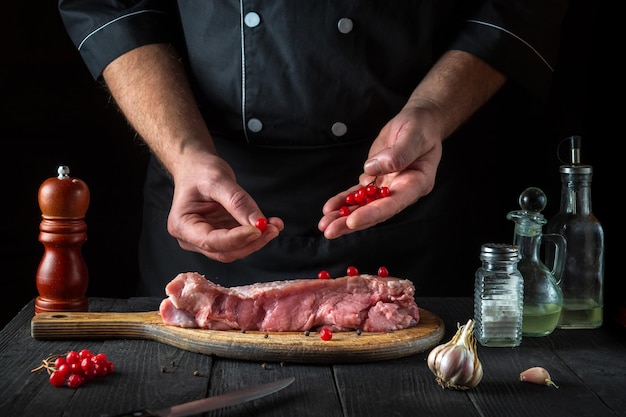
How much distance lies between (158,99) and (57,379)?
3.63ft

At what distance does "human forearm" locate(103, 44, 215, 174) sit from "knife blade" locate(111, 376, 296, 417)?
3.09 ft

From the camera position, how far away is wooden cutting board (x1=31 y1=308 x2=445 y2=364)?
186 cm

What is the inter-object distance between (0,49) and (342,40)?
1448 mm

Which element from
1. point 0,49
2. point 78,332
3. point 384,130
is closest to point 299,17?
point 384,130

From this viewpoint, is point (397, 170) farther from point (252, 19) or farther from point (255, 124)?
point (252, 19)

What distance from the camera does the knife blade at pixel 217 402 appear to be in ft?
4.78

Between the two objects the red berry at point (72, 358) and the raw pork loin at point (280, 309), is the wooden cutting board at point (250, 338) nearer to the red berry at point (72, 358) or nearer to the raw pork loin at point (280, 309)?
the raw pork loin at point (280, 309)

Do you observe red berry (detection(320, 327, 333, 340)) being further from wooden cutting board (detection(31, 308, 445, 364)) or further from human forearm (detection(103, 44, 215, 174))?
human forearm (detection(103, 44, 215, 174))

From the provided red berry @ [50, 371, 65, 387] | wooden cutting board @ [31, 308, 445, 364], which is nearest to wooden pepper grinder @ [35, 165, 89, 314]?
wooden cutting board @ [31, 308, 445, 364]

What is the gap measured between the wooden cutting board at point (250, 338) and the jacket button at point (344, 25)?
0.90 m

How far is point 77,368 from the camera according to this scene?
1719mm

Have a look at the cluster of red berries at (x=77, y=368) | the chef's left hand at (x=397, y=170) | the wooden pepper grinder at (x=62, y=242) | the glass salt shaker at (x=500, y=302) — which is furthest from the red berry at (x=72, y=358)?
the glass salt shaker at (x=500, y=302)

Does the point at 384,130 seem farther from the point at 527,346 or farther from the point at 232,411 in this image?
the point at 232,411

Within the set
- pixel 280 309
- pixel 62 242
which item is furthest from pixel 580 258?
pixel 62 242
